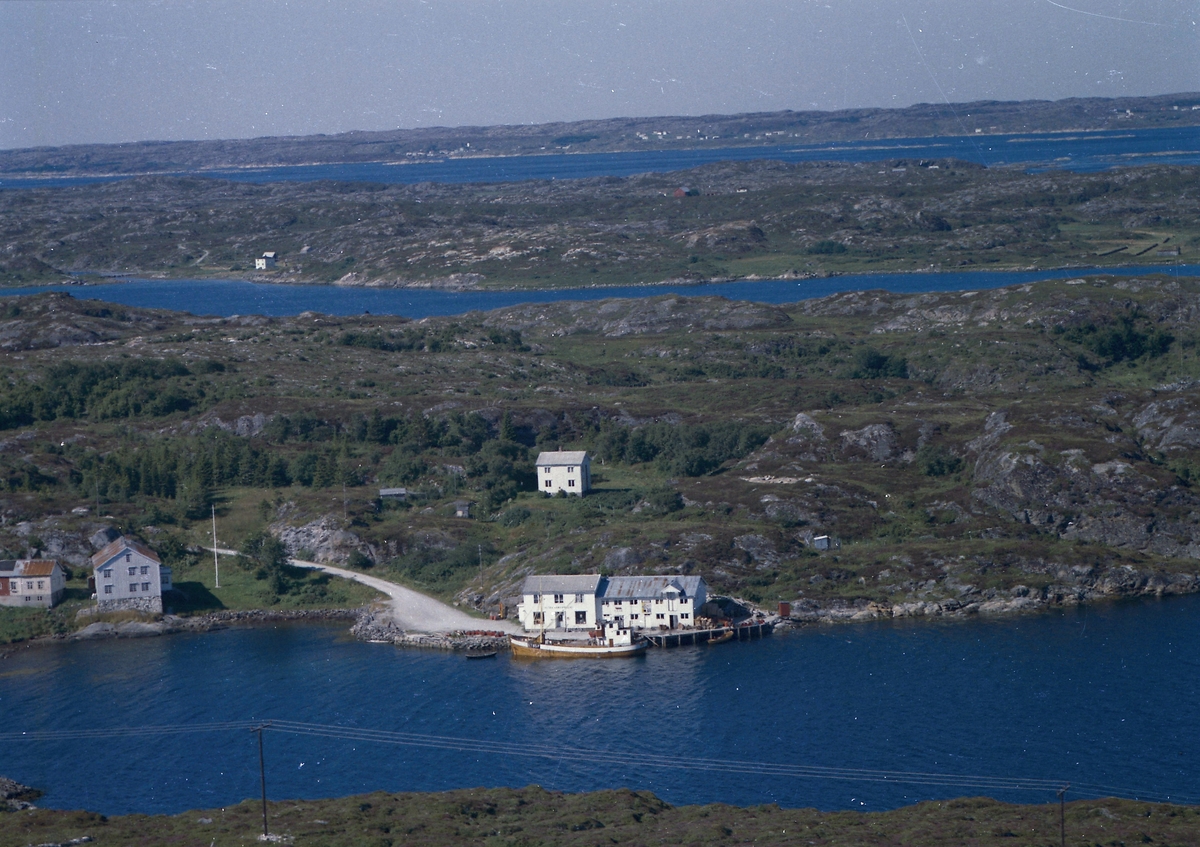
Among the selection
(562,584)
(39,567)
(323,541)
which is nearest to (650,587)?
(562,584)

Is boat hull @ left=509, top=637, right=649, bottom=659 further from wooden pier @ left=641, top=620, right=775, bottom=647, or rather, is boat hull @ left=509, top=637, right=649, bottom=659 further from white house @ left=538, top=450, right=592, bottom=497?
white house @ left=538, top=450, right=592, bottom=497

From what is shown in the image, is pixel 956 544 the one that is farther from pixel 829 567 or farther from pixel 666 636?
pixel 666 636

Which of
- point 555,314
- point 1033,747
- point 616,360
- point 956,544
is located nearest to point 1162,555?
point 956,544

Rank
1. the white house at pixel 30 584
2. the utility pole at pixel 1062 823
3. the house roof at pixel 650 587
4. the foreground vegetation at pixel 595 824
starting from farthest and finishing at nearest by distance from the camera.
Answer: the white house at pixel 30 584 → the house roof at pixel 650 587 → the foreground vegetation at pixel 595 824 → the utility pole at pixel 1062 823

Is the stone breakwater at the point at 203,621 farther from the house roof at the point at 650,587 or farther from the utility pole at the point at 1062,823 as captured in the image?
the utility pole at the point at 1062,823

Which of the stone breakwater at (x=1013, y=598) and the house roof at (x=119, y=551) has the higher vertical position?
the house roof at (x=119, y=551)

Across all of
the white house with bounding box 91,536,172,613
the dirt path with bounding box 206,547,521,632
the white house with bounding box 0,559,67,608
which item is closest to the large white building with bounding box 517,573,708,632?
the dirt path with bounding box 206,547,521,632

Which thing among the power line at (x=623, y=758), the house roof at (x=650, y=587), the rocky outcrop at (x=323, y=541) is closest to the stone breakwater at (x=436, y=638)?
the house roof at (x=650, y=587)

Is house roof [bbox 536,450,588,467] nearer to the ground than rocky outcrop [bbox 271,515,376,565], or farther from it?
farther from it
